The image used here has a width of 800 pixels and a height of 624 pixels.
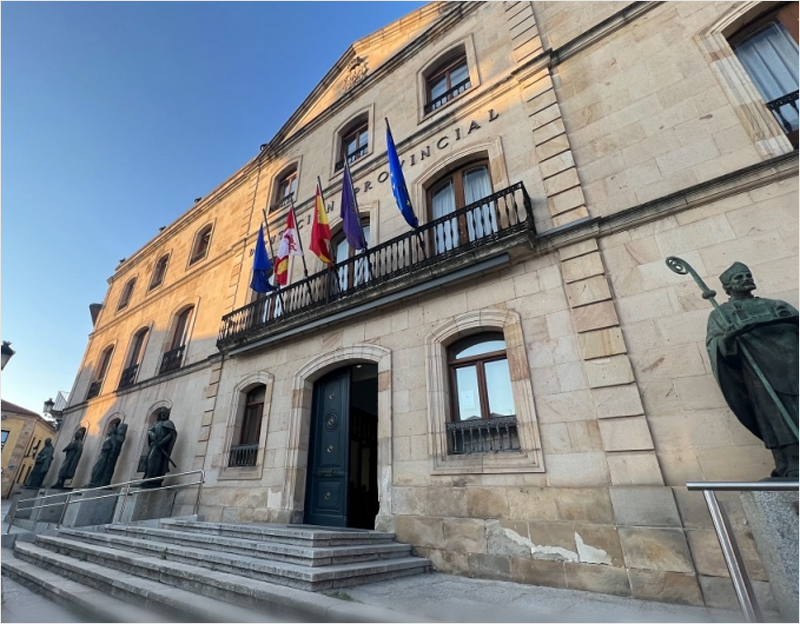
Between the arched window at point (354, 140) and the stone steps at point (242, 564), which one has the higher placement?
the arched window at point (354, 140)

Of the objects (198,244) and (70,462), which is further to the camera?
(198,244)

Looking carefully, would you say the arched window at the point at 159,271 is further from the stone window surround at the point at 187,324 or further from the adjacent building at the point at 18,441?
the adjacent building at the point at 18,441

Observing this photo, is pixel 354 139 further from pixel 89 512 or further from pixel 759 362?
pixel 89 512

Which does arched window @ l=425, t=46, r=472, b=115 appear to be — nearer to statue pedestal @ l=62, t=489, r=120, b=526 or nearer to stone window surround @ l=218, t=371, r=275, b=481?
stone window surround @ l=218, t=371, r=275, b=481

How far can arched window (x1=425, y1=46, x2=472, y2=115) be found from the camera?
889cm

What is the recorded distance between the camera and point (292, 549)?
409 cm

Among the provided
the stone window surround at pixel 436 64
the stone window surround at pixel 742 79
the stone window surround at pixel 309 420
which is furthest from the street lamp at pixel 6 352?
the stone window surround at pixel 742 79

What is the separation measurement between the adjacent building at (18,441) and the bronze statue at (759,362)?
37319 millimetres

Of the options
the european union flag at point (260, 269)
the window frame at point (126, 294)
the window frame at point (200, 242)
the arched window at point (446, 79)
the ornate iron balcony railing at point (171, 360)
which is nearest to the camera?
the arched window at point (446, 79)

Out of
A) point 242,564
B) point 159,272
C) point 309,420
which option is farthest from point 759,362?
point 159,272

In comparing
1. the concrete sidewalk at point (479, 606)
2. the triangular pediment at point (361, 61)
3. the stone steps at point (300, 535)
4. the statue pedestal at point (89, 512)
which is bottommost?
the concrete sidewalk at point (479, 606)

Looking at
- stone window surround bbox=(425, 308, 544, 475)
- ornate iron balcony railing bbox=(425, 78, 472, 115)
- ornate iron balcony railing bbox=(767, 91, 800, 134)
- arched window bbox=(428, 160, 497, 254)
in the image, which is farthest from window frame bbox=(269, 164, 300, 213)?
ornate iron balcony railing bbox=(767, 91, 800, 134)

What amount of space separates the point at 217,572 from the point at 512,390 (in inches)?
160

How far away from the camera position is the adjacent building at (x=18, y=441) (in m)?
27.1
